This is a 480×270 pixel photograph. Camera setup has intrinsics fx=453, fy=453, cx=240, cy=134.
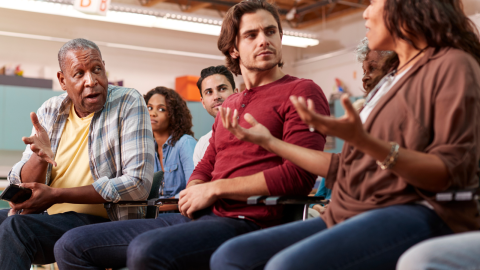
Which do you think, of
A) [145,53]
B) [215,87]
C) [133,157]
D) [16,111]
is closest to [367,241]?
[133,157]

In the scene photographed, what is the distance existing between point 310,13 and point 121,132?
843 cm

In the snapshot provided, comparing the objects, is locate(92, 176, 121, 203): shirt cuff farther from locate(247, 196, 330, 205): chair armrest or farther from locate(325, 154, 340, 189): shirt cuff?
locate(325, 154, 340, 189): shirt cuff

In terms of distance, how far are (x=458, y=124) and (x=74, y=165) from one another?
172 centimetres

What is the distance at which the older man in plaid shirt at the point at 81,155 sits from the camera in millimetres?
1954

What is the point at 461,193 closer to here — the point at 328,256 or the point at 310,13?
the point at 328,256

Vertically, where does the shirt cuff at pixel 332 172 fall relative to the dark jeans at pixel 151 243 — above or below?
above

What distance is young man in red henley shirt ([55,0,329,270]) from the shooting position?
1.44 m

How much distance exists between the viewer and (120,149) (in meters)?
2.15

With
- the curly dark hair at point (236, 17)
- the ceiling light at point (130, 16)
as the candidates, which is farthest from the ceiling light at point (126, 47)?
the curly dark hair at point (236, 17)

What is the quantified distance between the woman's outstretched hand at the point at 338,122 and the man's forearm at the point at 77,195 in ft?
4.11

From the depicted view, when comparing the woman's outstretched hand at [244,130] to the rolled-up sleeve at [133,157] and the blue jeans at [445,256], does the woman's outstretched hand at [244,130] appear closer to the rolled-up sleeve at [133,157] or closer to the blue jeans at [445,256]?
the blue jeans at [445,256]

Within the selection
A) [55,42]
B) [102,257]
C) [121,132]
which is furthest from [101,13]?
[102,257]

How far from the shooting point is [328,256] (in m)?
1.06

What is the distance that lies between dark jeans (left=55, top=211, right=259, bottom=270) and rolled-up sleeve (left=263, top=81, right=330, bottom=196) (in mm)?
181
